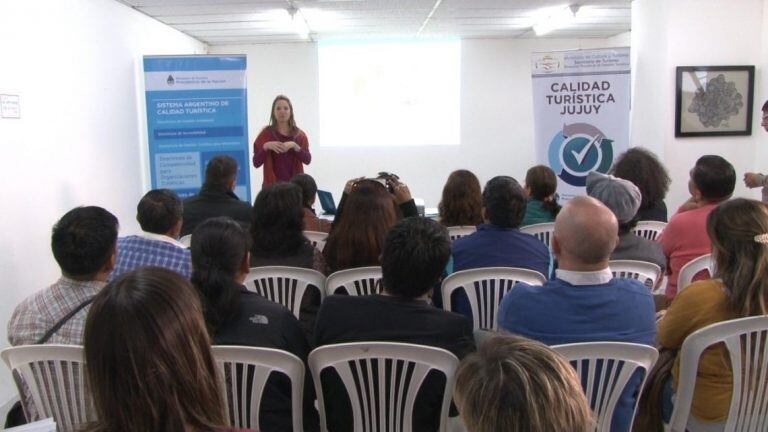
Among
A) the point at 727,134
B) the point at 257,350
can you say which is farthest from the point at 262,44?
the point at 257,350

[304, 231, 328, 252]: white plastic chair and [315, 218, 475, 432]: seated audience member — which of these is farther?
[304, 231, 328, 252]: white plastic chair

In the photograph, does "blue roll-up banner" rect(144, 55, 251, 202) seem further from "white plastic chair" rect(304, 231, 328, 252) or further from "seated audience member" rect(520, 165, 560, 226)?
"seated audience member" rect(520, 165, 560, 226)

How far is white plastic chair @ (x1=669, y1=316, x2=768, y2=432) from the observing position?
5.87 feet

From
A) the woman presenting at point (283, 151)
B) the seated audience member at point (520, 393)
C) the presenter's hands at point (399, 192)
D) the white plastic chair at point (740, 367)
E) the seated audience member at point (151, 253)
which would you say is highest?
the woman presenting at point (283, 151)

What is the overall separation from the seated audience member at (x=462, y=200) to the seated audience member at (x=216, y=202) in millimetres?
1242

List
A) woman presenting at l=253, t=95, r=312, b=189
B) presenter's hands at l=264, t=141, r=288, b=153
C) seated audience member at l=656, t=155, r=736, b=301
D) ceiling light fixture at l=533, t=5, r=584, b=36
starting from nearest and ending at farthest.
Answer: seated audience member at l=656, t=155, r=736, b=301, presenter's hands at l=264, t=141, r=288, b=153, woman presenting at l=253, t=95, r=312, b=189, ceiling light fixture at l=533, t=5, r=584, b=36

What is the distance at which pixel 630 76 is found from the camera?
5.71m

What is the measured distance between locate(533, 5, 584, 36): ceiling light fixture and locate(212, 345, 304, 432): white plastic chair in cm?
544

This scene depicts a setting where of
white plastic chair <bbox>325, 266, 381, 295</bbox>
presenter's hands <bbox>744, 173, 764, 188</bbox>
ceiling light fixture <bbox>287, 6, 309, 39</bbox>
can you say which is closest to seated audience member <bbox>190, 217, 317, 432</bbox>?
white plastic chair <bbox>325, 266, 381, 295</bbox>

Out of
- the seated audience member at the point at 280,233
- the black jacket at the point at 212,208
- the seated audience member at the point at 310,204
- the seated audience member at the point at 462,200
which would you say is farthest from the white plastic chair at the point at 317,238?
the seated audience member at the point at 462,200

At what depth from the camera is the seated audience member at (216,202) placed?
3731 millimetres

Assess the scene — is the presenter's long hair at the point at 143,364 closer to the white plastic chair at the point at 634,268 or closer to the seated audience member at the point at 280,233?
the seated audience member at the point at 280,233

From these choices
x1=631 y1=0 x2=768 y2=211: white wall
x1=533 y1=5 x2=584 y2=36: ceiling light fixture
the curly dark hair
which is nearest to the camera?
the curly dark hair

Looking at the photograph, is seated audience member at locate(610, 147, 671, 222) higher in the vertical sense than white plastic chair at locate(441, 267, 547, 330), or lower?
higher
